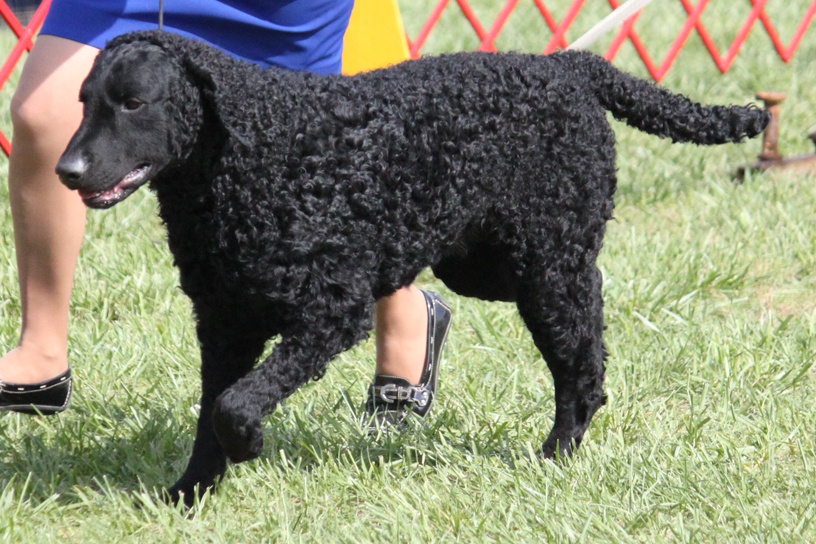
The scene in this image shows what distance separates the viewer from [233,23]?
2.53 meters

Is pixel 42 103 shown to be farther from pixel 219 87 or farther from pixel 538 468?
pixel 538 468

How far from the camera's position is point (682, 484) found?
246 centimetres

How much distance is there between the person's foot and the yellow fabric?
47.0 inches

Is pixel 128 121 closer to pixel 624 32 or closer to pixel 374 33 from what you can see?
pixel 374 33

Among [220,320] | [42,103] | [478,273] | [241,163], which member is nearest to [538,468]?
[478,273]

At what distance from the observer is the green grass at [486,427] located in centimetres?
237

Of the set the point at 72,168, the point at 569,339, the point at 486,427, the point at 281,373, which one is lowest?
the point at 486,427

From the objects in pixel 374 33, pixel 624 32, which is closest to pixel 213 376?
pixel 374 33

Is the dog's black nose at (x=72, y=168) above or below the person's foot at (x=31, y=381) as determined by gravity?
above

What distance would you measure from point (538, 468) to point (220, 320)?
831mm

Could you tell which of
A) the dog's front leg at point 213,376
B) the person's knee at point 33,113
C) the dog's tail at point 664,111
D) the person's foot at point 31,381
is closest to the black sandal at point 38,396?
the person's foot at point 31,381

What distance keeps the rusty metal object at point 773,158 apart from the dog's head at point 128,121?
11.6 ft

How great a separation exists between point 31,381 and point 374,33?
4.40 feet

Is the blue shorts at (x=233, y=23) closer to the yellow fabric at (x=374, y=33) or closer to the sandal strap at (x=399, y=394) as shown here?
the yellow fabric at (x=374, y=33)
